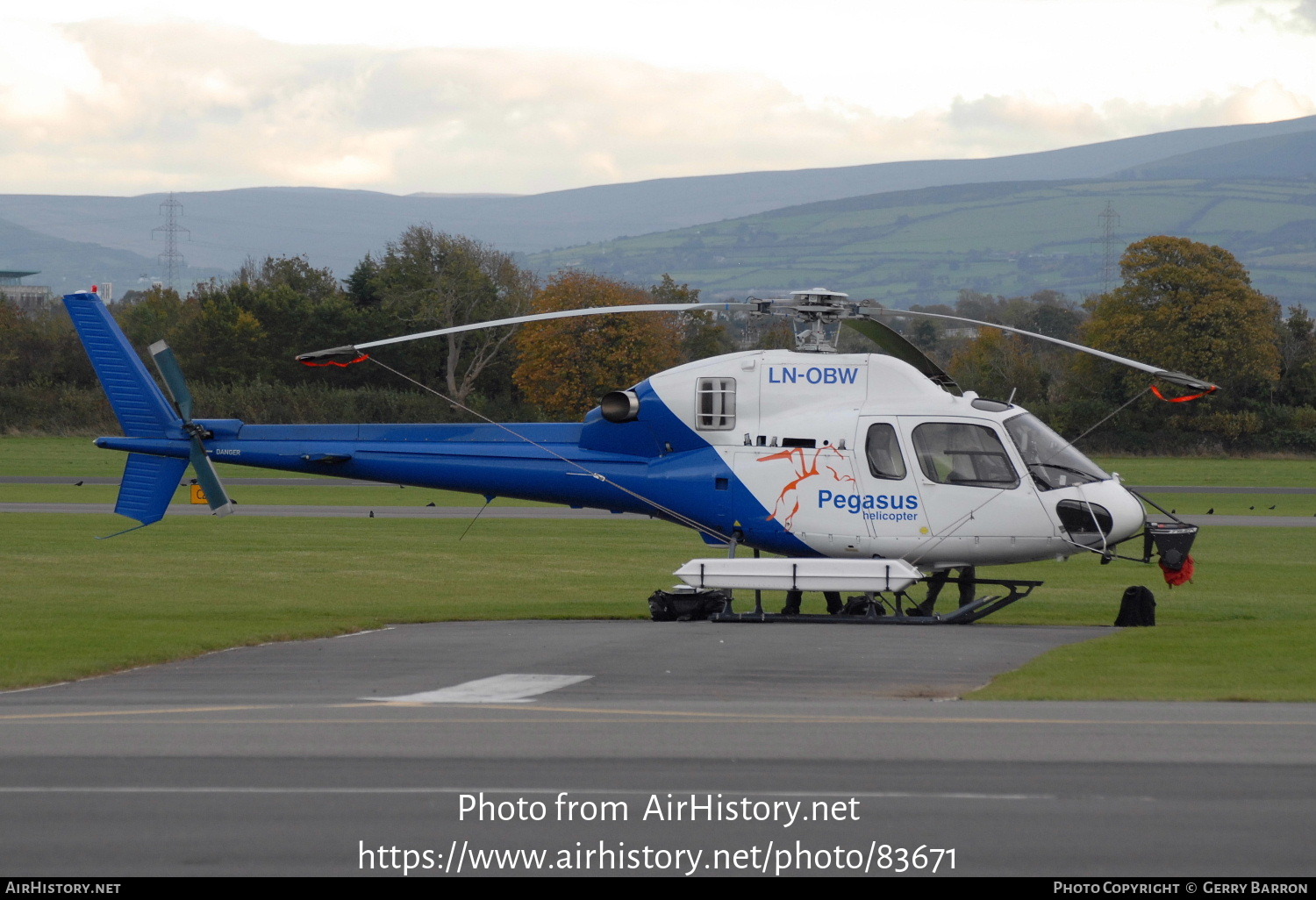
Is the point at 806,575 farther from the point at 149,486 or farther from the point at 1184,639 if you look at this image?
the point at 149,486

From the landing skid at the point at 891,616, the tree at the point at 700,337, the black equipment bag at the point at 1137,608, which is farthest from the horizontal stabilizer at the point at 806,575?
the tree at the point at 700,337

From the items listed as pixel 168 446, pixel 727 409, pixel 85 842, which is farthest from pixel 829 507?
pixel 85 842

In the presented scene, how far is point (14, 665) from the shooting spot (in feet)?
49.2

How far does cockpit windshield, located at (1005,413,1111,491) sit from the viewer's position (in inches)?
744

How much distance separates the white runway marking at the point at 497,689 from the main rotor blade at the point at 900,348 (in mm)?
7165

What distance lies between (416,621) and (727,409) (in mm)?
5344

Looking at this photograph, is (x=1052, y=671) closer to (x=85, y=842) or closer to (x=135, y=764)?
(x=135, y=764)

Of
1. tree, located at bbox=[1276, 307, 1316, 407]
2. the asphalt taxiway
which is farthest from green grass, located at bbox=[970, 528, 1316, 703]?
tree, located at bbox=[1276, 307, 1316, 407]

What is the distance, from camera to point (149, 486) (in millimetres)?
21234

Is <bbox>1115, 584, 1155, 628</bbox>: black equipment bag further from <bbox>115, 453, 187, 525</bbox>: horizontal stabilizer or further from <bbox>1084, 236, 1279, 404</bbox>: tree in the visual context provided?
<bbox>1084, 236, 1279, 404</bbox>: tree

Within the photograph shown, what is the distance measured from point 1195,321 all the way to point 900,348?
62693 millimetres

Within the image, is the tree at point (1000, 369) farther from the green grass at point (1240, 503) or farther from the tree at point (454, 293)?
the tree at point (454, 293)

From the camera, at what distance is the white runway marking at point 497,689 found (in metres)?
12.9

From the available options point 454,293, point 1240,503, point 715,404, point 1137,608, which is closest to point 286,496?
point 1240,503
